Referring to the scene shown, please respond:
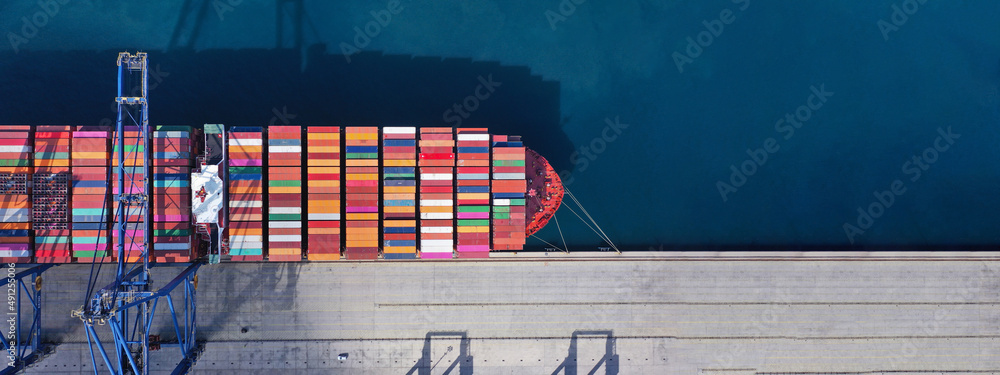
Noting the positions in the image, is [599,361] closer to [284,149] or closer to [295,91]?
[284,149]

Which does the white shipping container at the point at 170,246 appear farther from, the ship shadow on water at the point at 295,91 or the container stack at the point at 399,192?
the container stack at the point at 399,192

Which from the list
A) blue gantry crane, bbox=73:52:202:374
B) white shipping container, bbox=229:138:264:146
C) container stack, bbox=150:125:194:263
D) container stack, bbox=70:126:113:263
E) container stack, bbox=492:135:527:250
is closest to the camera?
blue gantry crane, bbox=73:52:202:374

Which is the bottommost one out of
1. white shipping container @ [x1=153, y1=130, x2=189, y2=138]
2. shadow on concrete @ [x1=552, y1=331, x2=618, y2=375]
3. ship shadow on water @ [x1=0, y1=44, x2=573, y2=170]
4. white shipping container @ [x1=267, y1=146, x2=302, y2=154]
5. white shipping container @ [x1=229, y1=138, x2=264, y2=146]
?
shadow on concrete @ [x1=552, y1=331, x2=618, y2=375]

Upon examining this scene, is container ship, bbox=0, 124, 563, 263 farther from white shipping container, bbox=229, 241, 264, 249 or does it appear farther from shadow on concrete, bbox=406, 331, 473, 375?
shadow on concrete, bbox=406, 331, 473, 375

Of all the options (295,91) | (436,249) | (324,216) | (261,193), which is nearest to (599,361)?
(436,249)

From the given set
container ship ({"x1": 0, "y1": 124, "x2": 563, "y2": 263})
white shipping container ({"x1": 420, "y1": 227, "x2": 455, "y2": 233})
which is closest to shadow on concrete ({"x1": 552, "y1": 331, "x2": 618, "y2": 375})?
container ship ({"x1": 0, "y1": 124, "x2": 563, "y2": 263})

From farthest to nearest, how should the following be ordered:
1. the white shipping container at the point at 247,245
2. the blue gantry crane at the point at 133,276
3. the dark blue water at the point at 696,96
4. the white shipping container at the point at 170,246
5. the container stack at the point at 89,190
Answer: the dark blue water at the point at 696,96 → the white shipping container at the point at 247,245 → the white shipping container at the point at 170,246 → the container stack at the point at 89,190 → the blue gantry crane at the point at 133,276

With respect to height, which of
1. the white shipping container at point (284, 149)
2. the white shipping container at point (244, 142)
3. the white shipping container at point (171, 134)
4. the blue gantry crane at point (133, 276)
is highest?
the white shipping container at point (171, 134)

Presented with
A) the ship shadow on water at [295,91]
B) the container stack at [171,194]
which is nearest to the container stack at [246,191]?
the container stack at [171,194]
